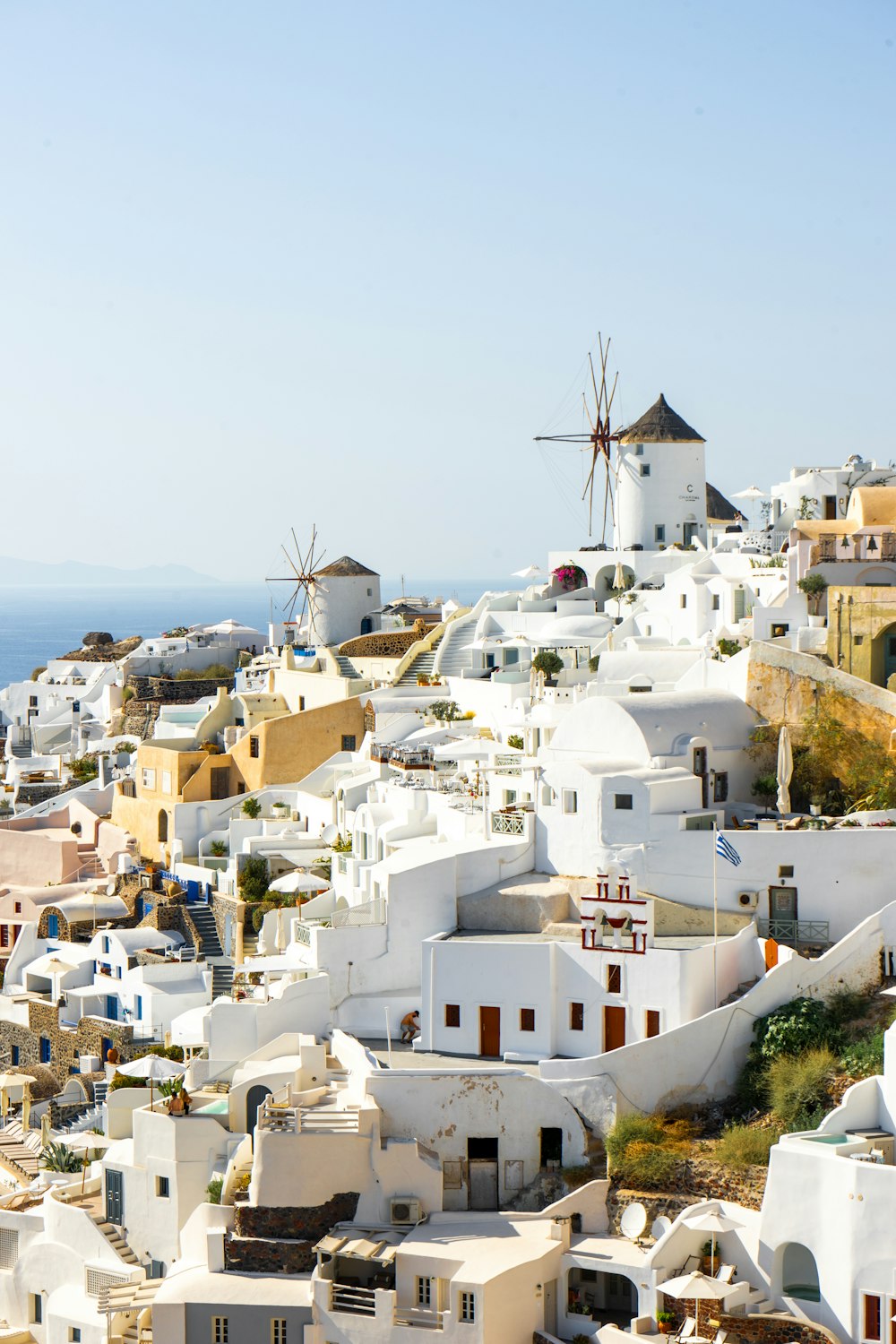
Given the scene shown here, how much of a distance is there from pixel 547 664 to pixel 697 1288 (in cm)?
1883

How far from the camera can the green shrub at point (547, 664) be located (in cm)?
Result: 3950

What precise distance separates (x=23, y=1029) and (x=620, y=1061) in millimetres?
14401

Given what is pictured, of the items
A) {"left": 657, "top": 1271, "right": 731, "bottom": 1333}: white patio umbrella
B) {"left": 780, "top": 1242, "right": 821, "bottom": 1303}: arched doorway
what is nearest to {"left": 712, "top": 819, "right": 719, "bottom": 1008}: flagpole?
{"left": 780, "top": 1242, "right": 821, "bottom": 1303}: arched doorway

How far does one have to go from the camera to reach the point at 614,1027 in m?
26.1

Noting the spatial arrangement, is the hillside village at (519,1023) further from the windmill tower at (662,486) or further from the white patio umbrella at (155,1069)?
the windmill tower at (662,486)

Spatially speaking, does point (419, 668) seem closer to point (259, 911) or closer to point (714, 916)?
point (259, 911)

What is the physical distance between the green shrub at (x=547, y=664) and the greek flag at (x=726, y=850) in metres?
12.4

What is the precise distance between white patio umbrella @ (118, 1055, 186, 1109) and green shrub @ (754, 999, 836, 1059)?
9.16 metres

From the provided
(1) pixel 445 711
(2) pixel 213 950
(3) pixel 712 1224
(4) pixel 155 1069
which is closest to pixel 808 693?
(3) pixel 712 1224

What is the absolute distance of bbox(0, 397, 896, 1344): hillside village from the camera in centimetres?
2325

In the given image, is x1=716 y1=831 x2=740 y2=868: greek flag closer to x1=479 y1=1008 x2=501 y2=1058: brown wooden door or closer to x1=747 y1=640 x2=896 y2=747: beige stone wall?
x1=747 y1=640 x2=896 y2=747: beige stone wall

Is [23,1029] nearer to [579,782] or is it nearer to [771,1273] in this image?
[579,782]

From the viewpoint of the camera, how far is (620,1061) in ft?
81.8

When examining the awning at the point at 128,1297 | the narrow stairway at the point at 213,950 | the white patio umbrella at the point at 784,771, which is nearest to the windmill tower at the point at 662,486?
the narrow stairway at the point at 213,950
